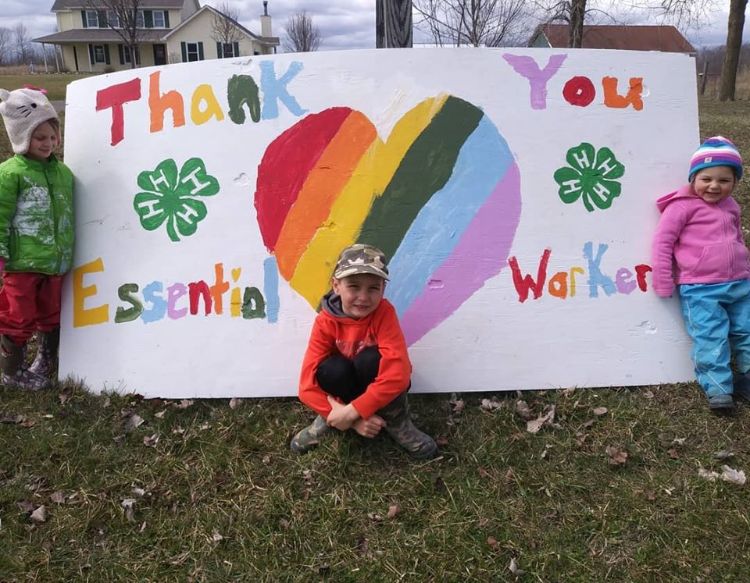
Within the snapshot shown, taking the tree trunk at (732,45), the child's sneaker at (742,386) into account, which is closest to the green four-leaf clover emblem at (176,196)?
the child's sneaker at (742,386)

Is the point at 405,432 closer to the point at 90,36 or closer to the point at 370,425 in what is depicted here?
the point at 370,425

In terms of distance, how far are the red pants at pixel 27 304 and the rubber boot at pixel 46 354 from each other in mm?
96

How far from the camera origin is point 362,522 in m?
2.59

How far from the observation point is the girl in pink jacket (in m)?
3.27

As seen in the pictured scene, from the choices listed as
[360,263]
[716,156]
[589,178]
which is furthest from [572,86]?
[360,263]

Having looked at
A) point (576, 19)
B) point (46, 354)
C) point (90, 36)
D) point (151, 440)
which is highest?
point (90, 36)

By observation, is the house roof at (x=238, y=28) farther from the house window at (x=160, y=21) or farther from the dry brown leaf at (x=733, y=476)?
the dry brown leaf at (x=733, y=476)

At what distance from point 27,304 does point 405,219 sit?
220cm

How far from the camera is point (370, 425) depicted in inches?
111

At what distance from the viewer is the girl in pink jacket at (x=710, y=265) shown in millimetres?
3273

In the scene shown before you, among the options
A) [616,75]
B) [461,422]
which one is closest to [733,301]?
[616,75]

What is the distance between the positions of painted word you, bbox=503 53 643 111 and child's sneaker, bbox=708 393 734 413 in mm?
1665

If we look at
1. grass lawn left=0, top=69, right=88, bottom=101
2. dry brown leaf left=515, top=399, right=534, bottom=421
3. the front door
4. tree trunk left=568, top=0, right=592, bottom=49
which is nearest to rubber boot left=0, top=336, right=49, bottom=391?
dry brown leaf left=515, top=399, right=534, bottom=421

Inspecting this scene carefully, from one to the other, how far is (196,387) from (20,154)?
Result: 5.30 feet
